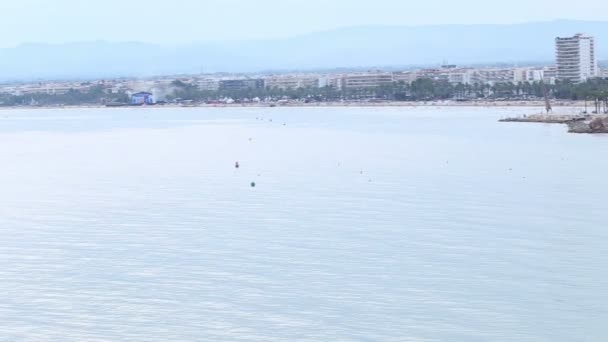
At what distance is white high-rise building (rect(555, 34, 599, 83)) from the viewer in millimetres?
64938

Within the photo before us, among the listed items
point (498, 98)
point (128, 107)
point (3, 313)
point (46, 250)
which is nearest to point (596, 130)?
point (46, 250)

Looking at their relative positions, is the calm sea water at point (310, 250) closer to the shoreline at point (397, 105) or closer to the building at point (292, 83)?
the shoreline at point (397, 105)

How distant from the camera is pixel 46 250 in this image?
1222 centimetres

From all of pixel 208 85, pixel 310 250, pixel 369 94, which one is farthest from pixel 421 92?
pixel 310 250

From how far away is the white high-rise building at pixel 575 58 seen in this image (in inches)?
2557

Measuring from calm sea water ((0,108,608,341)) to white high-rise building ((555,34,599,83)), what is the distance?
4274cm

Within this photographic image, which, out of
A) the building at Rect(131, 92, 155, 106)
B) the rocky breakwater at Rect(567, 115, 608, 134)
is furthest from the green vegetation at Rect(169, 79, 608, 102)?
the rocky breakwater at Rect(567, 115, 608, 134)

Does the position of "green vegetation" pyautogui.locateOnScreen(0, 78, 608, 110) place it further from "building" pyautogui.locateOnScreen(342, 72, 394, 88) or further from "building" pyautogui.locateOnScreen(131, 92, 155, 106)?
"building" pyautogui.locateOnScreen(342, 72, 394, 88)

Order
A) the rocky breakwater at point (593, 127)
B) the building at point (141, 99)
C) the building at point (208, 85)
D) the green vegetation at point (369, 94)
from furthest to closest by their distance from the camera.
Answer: the building at point (208, 85) → the building at point (141, 99) → the green vegetation at point (369, 94) → the rocky breakwater at point (593, 127)

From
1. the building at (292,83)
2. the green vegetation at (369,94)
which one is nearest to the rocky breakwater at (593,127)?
the green vegetation at (369,94)

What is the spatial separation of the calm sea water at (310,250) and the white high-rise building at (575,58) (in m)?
42.7

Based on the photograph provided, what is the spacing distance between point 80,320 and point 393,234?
4.49 meters

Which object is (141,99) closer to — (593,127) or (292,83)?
(292,83)

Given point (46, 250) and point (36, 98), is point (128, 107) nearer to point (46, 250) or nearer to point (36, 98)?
point (36, 98)
